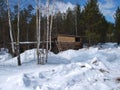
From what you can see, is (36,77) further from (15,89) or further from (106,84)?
(106,84)

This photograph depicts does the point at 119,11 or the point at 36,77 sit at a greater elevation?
the point at 119,11

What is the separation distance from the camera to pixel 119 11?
201ft

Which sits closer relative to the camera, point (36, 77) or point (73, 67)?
point (36, 77)

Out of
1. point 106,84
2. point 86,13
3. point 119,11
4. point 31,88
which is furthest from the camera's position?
point 119,11

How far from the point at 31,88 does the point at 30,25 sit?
55.1m

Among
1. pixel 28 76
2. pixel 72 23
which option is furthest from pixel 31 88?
pixel 72 23

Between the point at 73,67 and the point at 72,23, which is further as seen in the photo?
the point at 72,23

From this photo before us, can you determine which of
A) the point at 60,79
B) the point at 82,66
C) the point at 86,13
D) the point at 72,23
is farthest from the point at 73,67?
the point at 72,23

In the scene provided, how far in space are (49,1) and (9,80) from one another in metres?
10.3

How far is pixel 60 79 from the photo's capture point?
1134 cm

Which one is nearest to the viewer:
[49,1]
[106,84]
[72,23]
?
[106,84]

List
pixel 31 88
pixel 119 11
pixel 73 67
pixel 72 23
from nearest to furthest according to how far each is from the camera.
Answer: pixel 31 88, pixel 73 67, pixel 119 11, pixel 72 23

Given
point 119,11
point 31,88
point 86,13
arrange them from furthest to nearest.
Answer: point 119,11 < point 86,13 < point 31,88

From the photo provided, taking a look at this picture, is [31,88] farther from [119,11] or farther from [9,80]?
[119,11]
